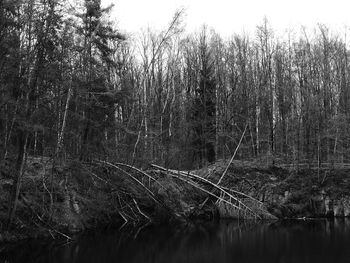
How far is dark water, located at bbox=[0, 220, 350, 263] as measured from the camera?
470 inches

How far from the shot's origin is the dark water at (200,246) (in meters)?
11.9

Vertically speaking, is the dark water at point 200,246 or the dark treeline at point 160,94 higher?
the dark treeline at point 160,94

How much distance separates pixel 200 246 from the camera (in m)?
14.4

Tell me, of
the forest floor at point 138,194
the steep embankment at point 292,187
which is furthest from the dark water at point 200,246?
the steep embankment at point 292,187

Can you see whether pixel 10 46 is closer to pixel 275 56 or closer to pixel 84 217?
pixel 84 217

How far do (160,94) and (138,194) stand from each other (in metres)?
13.1

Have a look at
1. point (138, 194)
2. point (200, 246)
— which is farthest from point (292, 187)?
point (200, 246)

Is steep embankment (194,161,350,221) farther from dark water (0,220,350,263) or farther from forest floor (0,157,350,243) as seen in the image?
dark water (0,220,350,263)

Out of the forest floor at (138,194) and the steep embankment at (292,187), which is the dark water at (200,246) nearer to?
the forest floor at (138,194)

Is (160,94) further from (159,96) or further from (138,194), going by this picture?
(138,194)

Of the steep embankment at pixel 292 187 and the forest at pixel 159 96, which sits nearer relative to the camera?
the forest at pixel 159 96

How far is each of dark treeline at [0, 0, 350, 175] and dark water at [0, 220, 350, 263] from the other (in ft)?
10.9

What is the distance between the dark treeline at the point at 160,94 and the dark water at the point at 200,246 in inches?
131

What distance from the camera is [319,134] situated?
24.6 meters
